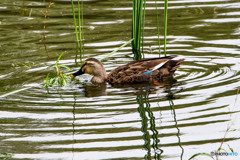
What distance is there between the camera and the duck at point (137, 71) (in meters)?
8.95

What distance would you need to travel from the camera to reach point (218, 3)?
571 inches

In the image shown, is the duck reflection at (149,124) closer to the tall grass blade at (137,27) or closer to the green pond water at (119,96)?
the green pond water at (119,96)

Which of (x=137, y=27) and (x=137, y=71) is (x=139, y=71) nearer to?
(x=137, y=71)

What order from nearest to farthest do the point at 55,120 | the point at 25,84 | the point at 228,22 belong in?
the point at 55,120
the point at 25,84
the point at 228,22

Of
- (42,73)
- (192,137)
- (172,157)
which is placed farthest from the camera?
(42,73)

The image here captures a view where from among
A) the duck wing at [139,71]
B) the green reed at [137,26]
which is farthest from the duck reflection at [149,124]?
the green reed at [137,26]

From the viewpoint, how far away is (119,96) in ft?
26.2

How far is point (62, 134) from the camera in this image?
20.7 ft

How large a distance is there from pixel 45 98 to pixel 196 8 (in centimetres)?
742

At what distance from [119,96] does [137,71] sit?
1.11 meters

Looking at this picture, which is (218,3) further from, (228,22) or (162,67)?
(162,67)

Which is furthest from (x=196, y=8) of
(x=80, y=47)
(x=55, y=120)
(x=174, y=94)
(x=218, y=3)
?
(x=55, y=120)

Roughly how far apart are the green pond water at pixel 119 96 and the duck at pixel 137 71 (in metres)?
0.21

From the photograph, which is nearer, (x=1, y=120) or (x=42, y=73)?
(x=1, y=120)
